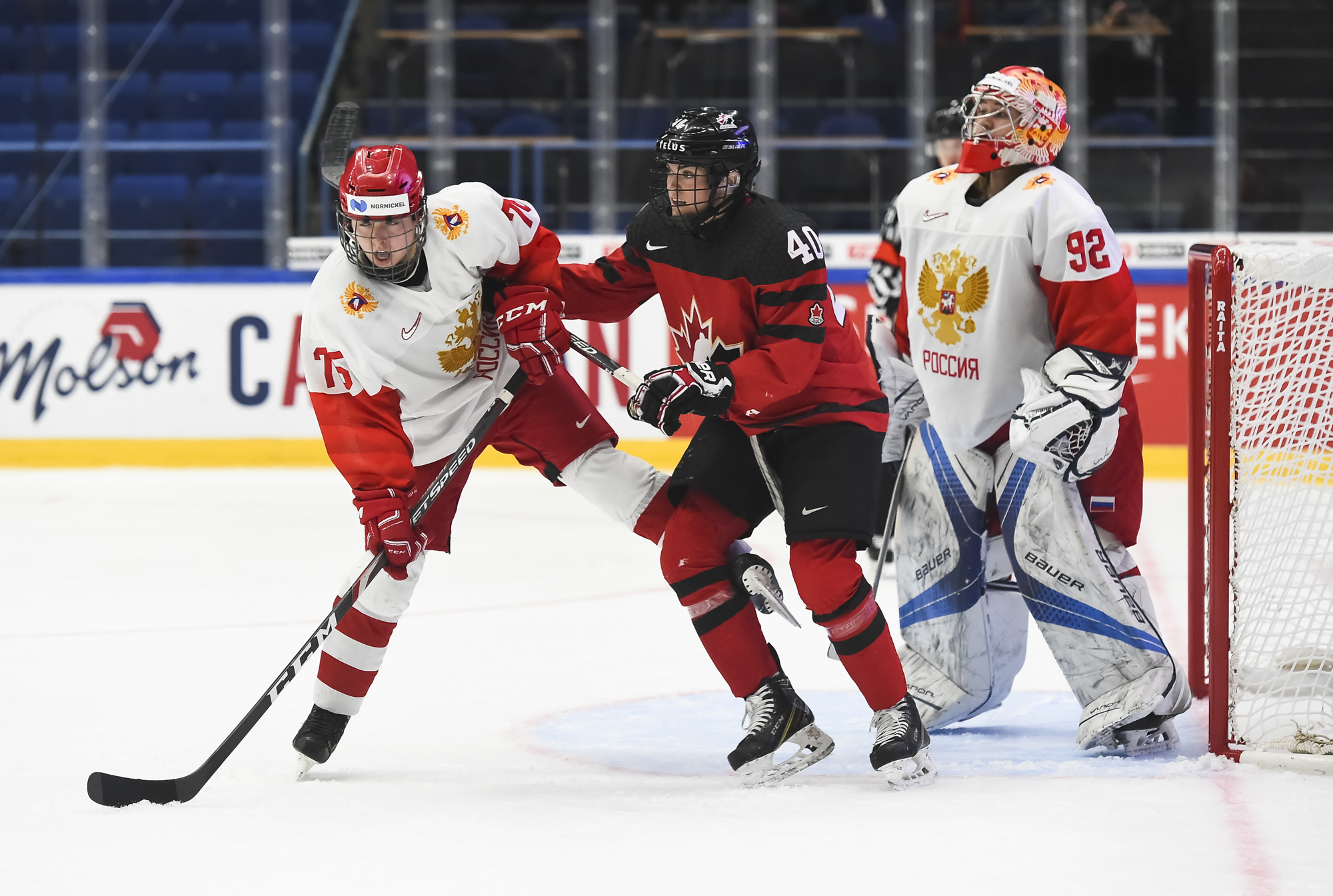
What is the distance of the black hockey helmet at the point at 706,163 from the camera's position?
244cm

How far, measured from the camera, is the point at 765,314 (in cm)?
247

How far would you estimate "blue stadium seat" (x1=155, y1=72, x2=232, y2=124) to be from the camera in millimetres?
7203

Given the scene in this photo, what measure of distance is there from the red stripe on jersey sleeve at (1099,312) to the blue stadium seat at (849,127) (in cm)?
460

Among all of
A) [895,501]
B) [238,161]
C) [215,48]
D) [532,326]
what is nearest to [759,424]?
[532,326]

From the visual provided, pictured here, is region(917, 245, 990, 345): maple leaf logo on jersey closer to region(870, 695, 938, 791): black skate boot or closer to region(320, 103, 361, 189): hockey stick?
region(870, 695, 938, 791): black skate boot

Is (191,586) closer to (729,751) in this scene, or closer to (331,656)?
(331,656)

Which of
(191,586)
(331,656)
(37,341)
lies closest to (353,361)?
(331,656)

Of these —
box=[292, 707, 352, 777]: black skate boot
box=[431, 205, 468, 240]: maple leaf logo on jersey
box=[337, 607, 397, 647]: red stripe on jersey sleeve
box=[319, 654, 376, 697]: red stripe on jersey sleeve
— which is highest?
box=[431, 205, 468, 240]: maple leaf logo on jersey

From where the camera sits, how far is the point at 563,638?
368 centimetres

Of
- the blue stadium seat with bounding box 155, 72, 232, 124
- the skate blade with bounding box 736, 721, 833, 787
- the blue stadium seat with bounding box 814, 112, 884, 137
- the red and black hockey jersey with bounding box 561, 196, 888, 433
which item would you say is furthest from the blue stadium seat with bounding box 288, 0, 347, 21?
the skate blade with bounding box 736, 721, 833, 787

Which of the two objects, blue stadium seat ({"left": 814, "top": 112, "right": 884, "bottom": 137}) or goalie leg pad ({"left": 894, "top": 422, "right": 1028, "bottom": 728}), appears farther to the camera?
blue stadium seat ({"left": 814, "top": 112, "right": 884, "bottom": 137})

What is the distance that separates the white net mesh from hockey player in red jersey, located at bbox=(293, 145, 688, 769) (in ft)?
3.27

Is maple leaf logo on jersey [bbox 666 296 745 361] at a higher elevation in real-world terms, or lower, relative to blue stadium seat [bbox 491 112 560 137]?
lower

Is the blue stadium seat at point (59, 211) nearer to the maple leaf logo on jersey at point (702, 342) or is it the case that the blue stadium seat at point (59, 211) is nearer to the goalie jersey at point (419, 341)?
the goalie jersey at point (419, 341)
